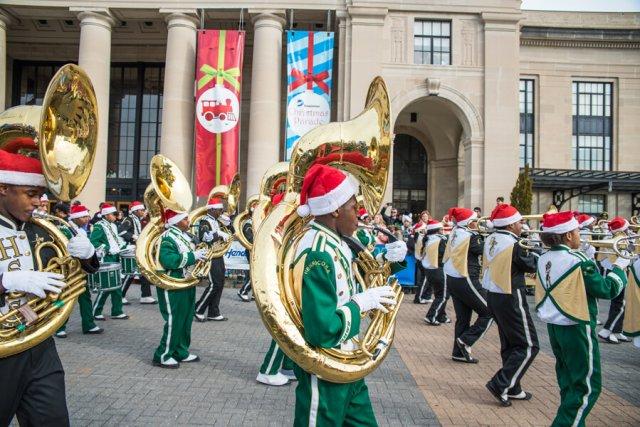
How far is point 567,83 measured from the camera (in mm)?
26734

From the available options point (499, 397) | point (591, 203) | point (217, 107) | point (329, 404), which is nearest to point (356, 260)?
point (329, 404)

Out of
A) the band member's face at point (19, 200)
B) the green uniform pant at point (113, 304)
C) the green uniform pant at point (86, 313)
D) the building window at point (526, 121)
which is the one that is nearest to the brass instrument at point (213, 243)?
the green uniform pant at point (86, 313)

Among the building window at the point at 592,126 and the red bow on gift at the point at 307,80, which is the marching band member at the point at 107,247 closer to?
the red bow on gift at the point at 307,80

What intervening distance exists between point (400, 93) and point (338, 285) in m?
19.2

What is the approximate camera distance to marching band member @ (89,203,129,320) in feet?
30.1

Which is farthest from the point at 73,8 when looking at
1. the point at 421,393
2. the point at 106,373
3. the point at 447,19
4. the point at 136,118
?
the point at 421,393

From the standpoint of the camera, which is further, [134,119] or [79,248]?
[134,119]

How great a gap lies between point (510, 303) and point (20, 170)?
4.84 metres

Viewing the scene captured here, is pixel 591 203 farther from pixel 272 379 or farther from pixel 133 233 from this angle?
pixel 272 379

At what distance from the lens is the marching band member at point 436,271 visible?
986 centimetres

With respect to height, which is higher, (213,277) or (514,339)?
(213,277)

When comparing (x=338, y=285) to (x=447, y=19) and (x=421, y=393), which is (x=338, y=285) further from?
(x=447, y=19)

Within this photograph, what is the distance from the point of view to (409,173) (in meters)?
28.4

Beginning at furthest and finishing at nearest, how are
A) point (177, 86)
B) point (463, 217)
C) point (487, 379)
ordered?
point (177, 86), point (463, 217), point (487, 379)
